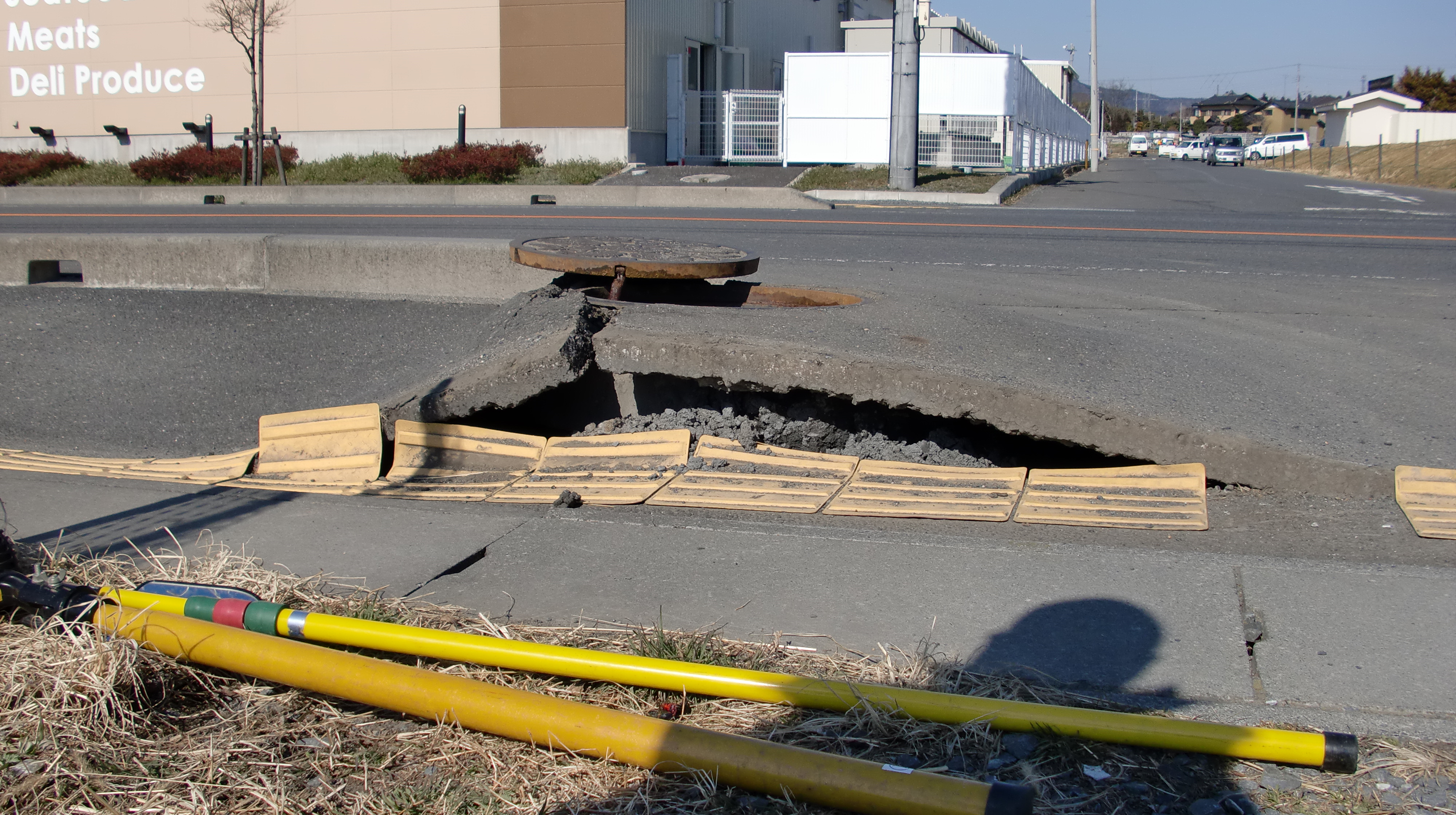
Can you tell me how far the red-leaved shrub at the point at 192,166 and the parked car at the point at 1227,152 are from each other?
50732mm

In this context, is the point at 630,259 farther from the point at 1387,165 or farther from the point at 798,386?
the point at 1387,165

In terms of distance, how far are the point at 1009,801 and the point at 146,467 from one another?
521 centimetres

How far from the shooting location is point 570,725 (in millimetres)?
2504

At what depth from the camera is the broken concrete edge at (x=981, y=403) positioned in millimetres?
4234

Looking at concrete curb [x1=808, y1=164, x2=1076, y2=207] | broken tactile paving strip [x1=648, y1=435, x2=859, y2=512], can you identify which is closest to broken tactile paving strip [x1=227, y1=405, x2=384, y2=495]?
broken tactile paving strip [x1=648, y1=435, x2=859, y2=512]

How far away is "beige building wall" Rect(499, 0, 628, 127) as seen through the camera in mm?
24984

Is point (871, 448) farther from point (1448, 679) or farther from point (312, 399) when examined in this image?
point (312, 399)

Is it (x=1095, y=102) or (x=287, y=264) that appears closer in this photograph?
(x=287, y=264)

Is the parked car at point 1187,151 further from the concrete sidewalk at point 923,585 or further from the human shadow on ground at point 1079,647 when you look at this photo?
the human shadow on ground at point 1079,647

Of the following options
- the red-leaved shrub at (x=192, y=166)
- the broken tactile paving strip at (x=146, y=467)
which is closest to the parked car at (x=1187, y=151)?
the red-leaved shrub at (x=192, y=166)

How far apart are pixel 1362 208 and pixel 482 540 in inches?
747

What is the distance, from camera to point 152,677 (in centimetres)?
282

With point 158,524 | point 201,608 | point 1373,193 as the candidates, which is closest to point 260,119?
point 158,524

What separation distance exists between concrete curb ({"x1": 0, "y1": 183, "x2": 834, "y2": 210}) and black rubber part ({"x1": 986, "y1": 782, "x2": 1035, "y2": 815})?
16095 millimetres
